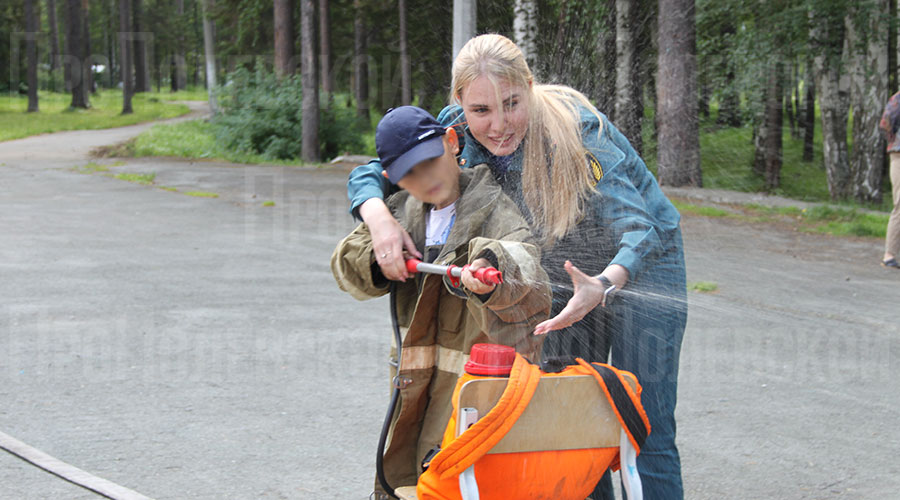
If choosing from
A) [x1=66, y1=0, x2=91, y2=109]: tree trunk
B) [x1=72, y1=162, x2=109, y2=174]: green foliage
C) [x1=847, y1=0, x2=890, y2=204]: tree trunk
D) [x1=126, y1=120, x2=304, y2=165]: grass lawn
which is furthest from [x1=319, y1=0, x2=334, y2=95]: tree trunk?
[x1=66, y1=0, x2=91, y2=109]: tree trunk

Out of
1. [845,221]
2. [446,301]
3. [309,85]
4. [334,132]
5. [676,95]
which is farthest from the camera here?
[334,132]

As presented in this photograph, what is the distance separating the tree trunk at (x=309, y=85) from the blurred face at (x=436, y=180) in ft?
58.5

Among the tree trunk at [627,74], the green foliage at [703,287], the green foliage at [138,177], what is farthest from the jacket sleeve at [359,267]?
the green foliage at [138,177]

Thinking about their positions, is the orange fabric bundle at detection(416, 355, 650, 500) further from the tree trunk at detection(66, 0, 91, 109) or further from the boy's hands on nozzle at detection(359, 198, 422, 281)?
the tree trunk at detection(66, 0, 91, 109)

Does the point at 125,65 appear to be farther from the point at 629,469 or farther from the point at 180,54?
the point at 629,469

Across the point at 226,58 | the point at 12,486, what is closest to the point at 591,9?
the point at 12,486

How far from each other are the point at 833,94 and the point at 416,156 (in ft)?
61.5

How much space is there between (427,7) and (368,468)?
1954 cm

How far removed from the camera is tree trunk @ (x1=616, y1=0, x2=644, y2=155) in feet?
50.5

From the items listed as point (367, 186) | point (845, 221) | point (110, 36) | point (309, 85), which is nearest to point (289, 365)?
point (367, 186)

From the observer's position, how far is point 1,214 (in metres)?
11.7

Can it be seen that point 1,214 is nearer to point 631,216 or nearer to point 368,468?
point 368,468

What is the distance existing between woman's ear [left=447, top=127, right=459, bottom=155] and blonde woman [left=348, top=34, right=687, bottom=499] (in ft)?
0.15

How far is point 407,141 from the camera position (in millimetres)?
2439
